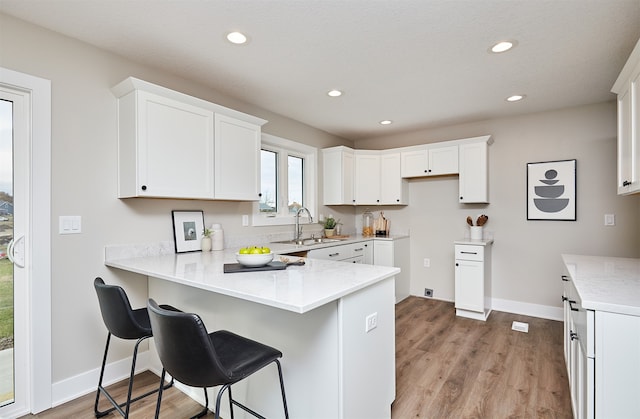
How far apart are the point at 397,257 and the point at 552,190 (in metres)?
1.91

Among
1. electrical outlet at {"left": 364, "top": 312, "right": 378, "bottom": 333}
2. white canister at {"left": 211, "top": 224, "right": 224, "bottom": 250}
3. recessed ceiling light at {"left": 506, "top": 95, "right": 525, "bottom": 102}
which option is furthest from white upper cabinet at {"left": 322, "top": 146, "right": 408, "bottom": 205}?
electrical outlet at {"left": 364, "top": 312, "right": 378, "bottom": 333}

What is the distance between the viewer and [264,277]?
173 cm

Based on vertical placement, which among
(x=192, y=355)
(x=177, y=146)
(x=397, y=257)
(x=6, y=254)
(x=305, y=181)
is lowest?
(x=397, y=257)

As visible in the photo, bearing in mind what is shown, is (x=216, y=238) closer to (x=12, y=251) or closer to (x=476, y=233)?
(x=12, y=251)

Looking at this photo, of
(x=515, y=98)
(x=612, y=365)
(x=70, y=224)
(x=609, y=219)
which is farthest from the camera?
(x=609, y=219)

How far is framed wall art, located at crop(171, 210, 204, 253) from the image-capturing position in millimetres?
2723

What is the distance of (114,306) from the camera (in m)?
1.70

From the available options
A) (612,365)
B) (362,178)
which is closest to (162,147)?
(612,365)

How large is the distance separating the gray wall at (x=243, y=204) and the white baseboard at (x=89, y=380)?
0.04m

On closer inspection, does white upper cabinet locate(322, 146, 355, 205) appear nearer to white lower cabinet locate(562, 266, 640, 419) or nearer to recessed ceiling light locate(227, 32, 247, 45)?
recessed ceiling light locate(227, 32, 247, 45)

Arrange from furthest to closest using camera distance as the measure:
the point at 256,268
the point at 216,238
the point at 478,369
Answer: the point at 216,238 → the point at 478,369 → the point at 256,268

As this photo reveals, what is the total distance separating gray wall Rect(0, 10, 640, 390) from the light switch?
32 mm

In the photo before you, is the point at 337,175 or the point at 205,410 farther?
the point at 337,175

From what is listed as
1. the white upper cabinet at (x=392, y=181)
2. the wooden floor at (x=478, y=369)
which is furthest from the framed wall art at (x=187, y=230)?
the white upper cabinet at (x=392, y=181)
